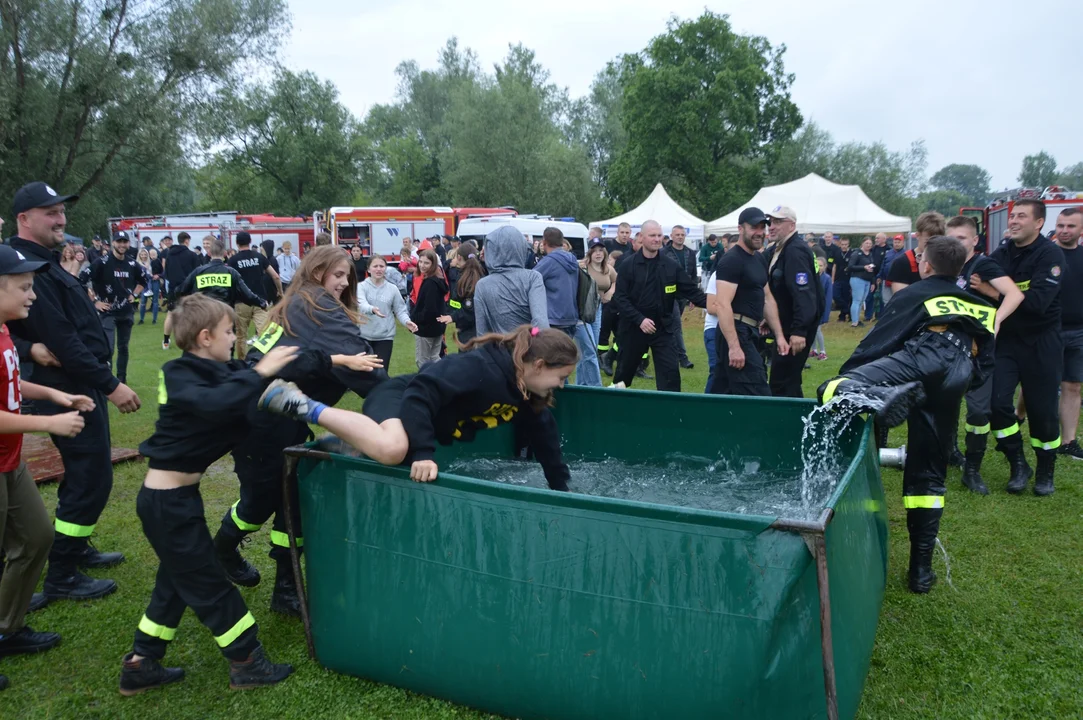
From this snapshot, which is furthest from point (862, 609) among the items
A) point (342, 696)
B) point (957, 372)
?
point (342, 696)

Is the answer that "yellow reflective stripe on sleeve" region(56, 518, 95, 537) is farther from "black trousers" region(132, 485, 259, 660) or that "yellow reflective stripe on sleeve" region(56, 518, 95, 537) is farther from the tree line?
the tree line

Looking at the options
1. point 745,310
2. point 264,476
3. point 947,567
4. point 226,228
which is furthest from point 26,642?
point 226,228

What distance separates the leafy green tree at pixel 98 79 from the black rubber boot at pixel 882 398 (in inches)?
932

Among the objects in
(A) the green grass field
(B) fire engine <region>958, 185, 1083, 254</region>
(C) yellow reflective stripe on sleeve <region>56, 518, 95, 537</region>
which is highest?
(B) fire engine <region>958, 185, 1083, 254</region>

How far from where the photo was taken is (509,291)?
6379 mm

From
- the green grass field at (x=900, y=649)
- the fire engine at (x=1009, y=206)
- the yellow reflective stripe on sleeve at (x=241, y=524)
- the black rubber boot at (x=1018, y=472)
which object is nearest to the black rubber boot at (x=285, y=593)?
the green grass field at (x=900, y=649)

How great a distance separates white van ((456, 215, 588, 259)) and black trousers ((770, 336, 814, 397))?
15.5m

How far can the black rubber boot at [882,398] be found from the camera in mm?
3676

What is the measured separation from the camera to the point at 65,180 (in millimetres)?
22859

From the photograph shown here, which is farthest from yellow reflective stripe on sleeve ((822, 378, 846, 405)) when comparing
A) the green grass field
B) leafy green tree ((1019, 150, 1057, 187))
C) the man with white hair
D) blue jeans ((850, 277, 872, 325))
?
leafy green tree ((1019, 150, 1057, 187))

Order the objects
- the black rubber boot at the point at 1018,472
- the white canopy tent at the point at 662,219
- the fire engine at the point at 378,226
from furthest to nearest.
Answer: the fire engine at the point at 378,226 → the white canopy tent at the point at 662,219 → the black rubber boot at the point at 1018,472

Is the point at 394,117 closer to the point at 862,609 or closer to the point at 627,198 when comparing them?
the point at 627,198

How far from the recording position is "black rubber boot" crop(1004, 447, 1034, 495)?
592 centimetres

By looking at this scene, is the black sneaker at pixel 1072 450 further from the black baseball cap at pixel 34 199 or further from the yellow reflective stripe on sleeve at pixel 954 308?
the black baseball cap at pixel 34 199
